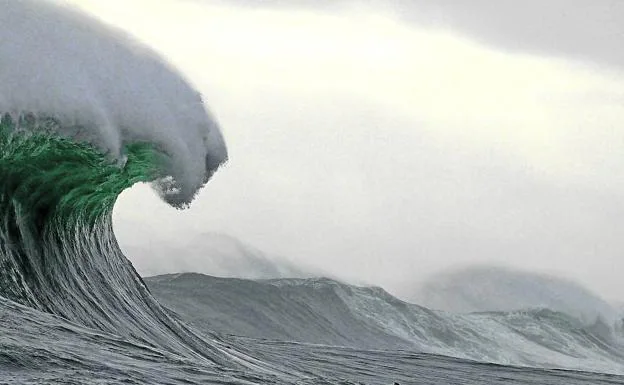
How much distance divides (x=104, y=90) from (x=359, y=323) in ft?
46.5

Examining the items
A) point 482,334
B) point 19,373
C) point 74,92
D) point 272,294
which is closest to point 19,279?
point 74,92

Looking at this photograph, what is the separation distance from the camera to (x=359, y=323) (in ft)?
84.0

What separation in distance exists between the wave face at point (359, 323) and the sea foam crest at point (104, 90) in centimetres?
907

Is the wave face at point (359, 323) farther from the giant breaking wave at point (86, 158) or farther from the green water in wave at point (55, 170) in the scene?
the green water in wave at point (55, 170)

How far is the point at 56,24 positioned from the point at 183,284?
1451 centimetres

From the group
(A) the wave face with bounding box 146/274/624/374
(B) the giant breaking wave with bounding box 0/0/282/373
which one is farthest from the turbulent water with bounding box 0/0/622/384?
(A) the wave face with bounding box 146/274/624/374

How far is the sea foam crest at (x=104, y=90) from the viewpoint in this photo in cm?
1135

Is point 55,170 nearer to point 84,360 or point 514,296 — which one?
point 84,360

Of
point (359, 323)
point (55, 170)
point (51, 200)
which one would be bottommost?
point (51, 200)

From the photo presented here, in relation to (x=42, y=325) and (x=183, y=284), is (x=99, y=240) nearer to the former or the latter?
(x=42, y=325)

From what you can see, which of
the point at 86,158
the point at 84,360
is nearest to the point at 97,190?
the point at 86,158

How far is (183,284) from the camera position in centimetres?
2686

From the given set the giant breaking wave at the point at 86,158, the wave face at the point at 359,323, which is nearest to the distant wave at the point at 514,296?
the wave face at the point at 359,323

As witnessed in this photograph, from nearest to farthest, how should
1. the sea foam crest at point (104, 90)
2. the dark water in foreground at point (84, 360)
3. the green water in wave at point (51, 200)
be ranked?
the dark water in foreground at point (84, 360) → the green water in wave at point (51, 200) → the sea foam crest at point (104, 90)
